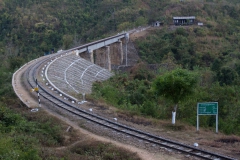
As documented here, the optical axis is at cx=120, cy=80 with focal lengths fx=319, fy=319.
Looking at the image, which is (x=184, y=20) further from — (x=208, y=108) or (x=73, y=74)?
(x=208, y=108)

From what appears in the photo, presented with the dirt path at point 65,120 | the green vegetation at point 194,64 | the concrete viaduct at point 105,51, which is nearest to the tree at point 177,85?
the green vegetation at point 194,64

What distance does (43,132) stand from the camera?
51.1ft

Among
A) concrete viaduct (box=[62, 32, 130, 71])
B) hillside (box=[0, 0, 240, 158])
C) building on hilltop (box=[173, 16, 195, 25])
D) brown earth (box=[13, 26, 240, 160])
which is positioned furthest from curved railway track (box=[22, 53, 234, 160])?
building on hilltop (box=[173, 16, 195, 25])

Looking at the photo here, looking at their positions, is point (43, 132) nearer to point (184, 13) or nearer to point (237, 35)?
point (237, 35)

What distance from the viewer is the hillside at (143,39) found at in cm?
2534

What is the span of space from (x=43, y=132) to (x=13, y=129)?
1.43 metres

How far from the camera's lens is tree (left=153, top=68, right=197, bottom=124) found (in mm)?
16812

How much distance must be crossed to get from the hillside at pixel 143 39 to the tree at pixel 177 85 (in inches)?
118

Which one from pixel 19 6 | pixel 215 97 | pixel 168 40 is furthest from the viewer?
pixel 19 6

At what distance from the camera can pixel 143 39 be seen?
61.3m

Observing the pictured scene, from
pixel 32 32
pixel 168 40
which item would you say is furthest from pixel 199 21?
pixel 32 32

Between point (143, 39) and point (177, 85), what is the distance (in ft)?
148

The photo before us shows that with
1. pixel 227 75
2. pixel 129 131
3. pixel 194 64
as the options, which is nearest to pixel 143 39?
pixel 194 64

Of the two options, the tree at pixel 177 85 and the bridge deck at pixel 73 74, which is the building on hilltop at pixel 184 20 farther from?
the tree at pixel 177 85
